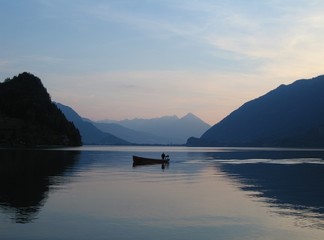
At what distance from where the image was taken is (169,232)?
95.1 ft

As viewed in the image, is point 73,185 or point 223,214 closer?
point 223,214

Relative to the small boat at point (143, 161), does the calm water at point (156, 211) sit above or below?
below

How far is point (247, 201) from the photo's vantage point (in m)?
43.9

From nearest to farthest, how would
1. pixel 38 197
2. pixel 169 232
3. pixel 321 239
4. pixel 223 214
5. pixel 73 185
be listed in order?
pixel 321 239
pixel 169 232
pixel 223 214
pixel 38 197
pixel 73 185

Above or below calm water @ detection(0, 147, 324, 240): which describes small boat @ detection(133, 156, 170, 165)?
above

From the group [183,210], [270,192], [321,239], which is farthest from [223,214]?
[270,192]

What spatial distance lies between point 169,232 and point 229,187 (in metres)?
30.3

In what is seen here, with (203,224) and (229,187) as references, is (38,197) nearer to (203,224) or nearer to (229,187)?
(203,224)

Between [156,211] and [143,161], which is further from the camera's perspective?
[143,161]

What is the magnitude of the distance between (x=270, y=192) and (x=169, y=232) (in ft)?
88.6

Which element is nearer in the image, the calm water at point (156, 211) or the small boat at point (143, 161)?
the calm water at point (156, 211)

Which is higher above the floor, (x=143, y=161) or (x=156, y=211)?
(x=143, y=161)

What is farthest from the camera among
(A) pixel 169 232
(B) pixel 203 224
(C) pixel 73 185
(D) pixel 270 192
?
(C) pixel 73 185

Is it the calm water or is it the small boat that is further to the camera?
the small boat
